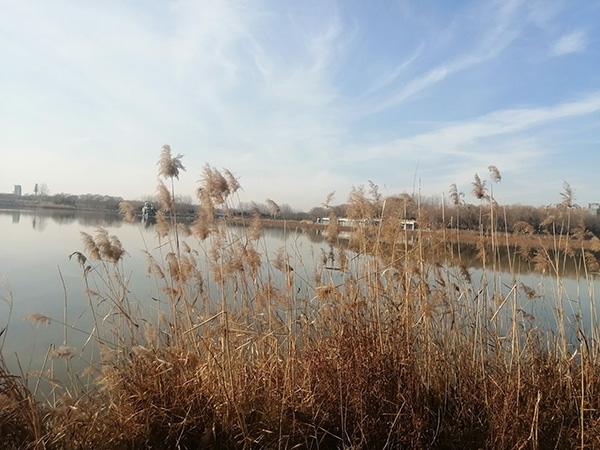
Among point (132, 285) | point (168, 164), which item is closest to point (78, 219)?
Answer: point (132, 285)

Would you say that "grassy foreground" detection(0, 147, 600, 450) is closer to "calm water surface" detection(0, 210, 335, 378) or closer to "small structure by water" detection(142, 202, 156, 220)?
"calm water surface" detection(0, 210, 335, 378)

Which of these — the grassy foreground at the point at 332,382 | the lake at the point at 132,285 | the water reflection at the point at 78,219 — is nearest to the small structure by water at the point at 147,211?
the lake at the point at 132,285

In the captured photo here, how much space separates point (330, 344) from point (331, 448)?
0.60m

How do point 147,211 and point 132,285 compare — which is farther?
point 132,285

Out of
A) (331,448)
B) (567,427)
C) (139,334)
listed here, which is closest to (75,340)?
(139,334)

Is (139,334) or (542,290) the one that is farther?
(542,290)

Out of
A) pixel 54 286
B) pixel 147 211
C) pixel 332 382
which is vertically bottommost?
pixel 54 286

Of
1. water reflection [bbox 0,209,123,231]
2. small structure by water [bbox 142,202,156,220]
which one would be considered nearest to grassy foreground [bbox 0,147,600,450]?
small structure by water [bbox 142,202,156,220]

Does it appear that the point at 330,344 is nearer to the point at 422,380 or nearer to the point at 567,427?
the point at 422,380

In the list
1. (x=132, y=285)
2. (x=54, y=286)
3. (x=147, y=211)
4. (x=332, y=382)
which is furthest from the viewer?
(x=54, y=286)

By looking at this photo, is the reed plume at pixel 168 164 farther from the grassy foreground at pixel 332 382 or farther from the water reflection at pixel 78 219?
the water reflection at pixel 78 219

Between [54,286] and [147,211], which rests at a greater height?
[147,211]

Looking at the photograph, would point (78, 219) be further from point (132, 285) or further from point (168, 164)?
point (168, 164)

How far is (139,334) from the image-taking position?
357 centimetres
